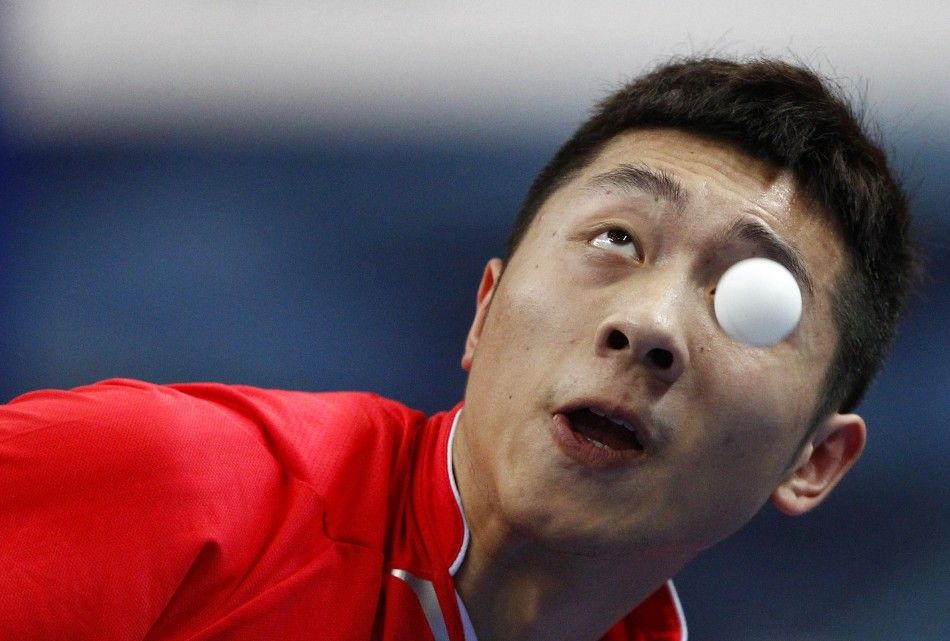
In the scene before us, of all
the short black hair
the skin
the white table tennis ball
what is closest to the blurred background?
the short black hair

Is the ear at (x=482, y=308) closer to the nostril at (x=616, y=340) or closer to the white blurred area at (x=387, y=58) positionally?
the nostril at (x=616, y=340)

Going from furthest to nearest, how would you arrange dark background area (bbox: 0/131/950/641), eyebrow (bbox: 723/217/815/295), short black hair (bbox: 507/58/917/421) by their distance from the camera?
dark background area (bbox: 0/131/950/641), short black hair (bbox: 507/58/917/421), eyebrow (bbox: 723/217/815/295)

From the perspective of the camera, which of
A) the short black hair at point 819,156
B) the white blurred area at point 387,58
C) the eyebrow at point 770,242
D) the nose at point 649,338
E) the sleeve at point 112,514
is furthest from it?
the white blurred area at point 387,58

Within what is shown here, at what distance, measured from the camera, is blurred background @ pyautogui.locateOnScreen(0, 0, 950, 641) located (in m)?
2.94

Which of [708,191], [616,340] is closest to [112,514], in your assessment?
[616,340]

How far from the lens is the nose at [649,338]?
132 cm

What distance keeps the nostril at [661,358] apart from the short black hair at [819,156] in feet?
1.16

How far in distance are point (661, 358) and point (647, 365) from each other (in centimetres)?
3

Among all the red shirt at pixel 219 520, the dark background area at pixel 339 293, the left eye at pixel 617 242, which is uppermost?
the left eye at pixel 617 242

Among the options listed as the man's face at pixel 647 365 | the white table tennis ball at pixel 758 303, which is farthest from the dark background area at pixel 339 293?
the white table tennis ball at pixel 758 303

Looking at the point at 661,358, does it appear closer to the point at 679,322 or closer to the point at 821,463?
the point at 679,322

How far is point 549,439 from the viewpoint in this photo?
1.37 m

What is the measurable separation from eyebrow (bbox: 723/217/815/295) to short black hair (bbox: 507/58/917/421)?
0.33 feet

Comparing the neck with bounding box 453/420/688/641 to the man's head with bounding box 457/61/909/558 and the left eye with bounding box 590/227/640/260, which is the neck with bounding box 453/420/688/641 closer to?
the man's head with bounding box 457/61/909/558
